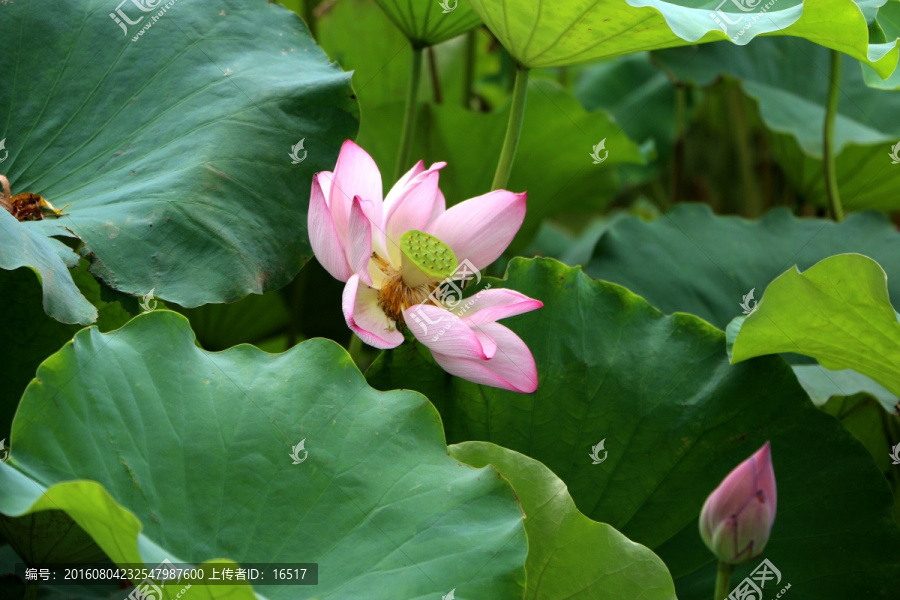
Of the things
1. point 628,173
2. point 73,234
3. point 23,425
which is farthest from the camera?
point 628,173

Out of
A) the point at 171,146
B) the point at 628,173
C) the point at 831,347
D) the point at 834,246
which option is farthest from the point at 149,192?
the point at 628,173

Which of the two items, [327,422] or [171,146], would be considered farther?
[171,146]

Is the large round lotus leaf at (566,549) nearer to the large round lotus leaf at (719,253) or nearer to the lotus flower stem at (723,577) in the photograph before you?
the lotus flower stem at (723,577)

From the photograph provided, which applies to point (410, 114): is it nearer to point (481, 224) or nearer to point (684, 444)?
point (481, 224)

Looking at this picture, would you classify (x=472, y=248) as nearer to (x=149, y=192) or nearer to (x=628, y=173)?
(x=149, y=192)

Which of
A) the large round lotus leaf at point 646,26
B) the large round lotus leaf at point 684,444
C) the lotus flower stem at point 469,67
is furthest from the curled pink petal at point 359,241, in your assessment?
the lotus flower stem at point 469,67

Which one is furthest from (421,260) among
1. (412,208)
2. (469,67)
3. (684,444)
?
(469,67)
